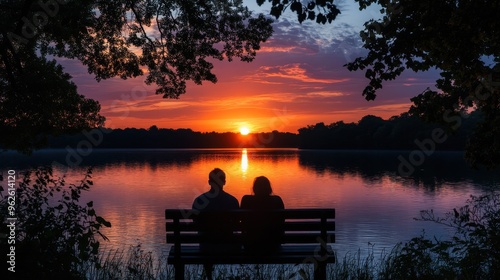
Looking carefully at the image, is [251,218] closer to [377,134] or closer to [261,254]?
[261,254]

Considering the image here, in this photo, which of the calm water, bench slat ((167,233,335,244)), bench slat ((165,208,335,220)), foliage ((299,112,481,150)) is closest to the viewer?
bench slat ((165,208,335,220))

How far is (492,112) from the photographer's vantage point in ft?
35.8

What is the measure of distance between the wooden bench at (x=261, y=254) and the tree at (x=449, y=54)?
255cm

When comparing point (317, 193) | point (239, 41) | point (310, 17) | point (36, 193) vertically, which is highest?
point (239, 41)

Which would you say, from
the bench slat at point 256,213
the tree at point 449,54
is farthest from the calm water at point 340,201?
the bench slat at point 256,213

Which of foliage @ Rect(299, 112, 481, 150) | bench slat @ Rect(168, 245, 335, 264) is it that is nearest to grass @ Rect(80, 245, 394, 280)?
bench slat @ Rect(168, 245, 335, 264)

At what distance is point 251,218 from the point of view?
24.4ft

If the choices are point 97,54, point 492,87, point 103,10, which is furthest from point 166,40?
point 492,87

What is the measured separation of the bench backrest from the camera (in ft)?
24.0

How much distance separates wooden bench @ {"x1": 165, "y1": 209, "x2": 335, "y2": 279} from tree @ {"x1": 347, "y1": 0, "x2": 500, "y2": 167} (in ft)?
8.35

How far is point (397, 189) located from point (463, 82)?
45338mm

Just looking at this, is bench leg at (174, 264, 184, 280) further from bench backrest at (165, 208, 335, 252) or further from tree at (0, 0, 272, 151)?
tree at (0, 0, 272, 151)

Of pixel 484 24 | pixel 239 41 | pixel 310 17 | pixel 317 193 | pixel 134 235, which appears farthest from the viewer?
pixel 317 193

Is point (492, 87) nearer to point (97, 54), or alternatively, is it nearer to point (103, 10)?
point (103, 10)
